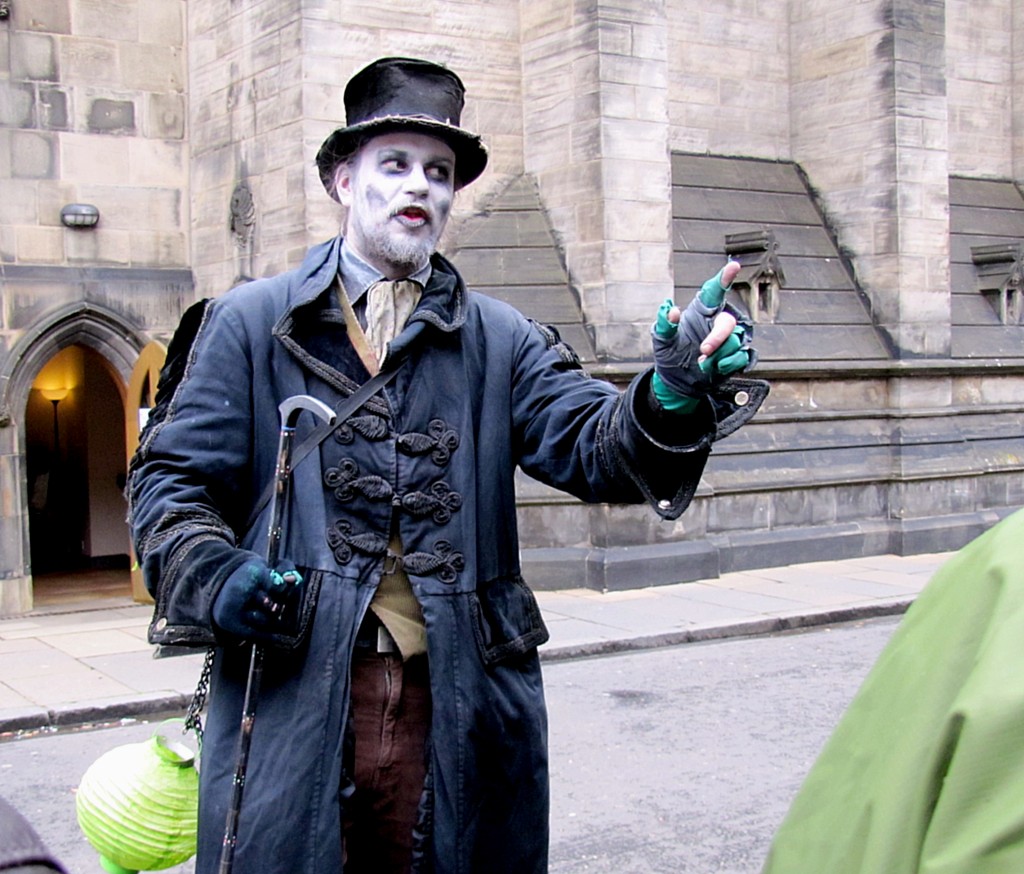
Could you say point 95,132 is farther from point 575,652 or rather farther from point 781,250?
point 781,250

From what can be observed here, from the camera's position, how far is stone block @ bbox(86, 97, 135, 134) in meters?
11.2

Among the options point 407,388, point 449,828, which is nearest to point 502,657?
point 449,828

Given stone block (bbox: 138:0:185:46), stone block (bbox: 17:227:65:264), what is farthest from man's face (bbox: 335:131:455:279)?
stone block (bbox: 138:0:185:46)

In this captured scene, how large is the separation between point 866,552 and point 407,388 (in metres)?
10.6

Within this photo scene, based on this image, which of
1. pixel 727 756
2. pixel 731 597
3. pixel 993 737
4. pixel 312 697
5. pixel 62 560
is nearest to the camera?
pixel 993 737

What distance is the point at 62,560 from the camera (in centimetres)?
1402

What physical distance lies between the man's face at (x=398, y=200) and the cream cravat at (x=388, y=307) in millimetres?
27

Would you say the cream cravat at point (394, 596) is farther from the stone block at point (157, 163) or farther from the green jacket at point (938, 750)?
the stone block at point (157, 163)

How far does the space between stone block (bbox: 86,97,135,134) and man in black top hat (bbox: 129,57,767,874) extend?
8.96 metres

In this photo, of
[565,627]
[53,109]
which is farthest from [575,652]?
[53,109]

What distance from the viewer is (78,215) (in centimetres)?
1101

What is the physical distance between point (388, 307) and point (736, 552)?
9292mm

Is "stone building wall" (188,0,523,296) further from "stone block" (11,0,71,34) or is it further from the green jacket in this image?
the green jacket

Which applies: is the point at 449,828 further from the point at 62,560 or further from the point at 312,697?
the point at 62,560
